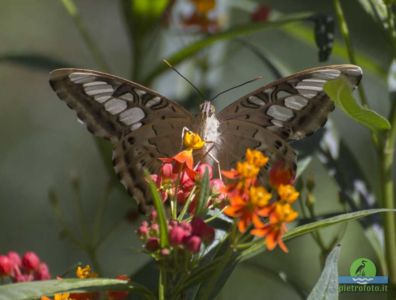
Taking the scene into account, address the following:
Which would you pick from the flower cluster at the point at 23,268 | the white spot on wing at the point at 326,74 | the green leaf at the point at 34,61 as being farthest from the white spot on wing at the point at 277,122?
the green leaf at the point at 34,61

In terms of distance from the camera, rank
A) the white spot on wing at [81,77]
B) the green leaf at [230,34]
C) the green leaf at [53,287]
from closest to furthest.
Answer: the green leaf at [53,287] < the white spot on wing at [81,77] < the green leaf at [230,34]

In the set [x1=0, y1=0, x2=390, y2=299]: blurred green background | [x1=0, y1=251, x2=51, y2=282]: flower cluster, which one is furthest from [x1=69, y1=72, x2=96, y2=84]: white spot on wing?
[x1=0, y1=0, x2=390, y2=299]: blurred green background

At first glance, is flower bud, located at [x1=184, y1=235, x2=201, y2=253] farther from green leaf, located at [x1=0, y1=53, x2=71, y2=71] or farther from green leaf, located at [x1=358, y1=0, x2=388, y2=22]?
green leaf, located at [x1=0, y1=53, x2=71, y2=71]

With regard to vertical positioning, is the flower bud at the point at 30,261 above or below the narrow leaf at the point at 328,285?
above

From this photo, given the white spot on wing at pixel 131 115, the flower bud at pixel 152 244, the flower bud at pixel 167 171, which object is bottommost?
the flower bud at pixel 152 244

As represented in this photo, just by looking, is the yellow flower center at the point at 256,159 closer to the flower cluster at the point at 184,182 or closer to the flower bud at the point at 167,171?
the flower cluster at the point at 184,182

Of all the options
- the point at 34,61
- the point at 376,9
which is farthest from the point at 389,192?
the point at 34,61

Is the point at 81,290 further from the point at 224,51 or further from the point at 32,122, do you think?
the point at 32,122
